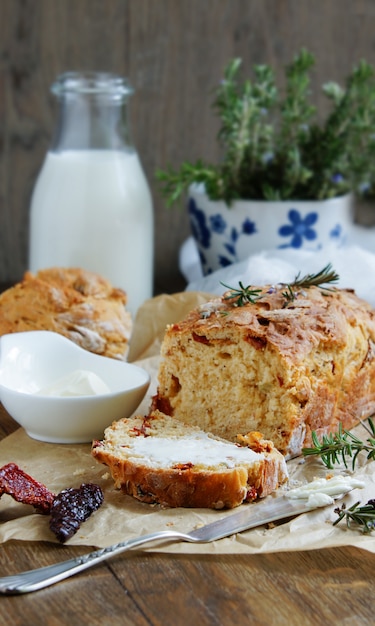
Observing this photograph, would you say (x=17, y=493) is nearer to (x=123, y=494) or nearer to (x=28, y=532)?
(x=28, y=532)

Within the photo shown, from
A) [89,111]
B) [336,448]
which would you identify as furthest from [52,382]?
[89,111]

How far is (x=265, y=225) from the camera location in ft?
11.6

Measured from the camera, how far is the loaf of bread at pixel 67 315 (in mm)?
2844

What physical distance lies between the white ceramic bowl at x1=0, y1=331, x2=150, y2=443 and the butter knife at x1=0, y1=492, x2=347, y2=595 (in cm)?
53

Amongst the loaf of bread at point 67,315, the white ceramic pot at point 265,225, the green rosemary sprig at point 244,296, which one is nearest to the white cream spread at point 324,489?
the green rosemary sprig at point 244,296

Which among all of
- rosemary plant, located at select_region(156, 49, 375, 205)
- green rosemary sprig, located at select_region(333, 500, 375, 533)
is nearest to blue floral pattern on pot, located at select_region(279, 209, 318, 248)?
rosemary plant, located at select_region(156, 49, 375, 205)

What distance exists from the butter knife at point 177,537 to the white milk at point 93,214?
161cm

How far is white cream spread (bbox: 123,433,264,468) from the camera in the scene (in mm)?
2037

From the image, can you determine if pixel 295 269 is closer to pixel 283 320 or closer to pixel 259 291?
pixel 259 291

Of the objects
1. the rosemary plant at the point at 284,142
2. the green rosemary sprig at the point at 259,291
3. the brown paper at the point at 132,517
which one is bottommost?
the brown paper at the point at 132,517

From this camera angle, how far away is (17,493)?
194 cm

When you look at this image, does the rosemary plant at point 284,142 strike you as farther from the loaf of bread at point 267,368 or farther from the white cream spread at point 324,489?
the white cream spread at point 324,489

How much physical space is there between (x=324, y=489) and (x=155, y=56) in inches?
108

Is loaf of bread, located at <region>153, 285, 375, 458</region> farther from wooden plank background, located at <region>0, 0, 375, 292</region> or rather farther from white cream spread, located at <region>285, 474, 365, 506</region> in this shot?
wooden plank background, located at <region>0, 0, 375, 292</region>
